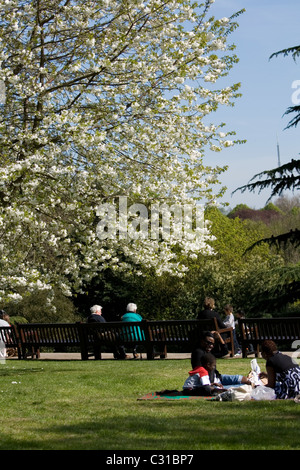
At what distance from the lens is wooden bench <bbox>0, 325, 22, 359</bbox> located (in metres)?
15.5

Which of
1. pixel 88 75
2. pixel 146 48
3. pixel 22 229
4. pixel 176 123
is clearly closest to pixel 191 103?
pixel 176 123

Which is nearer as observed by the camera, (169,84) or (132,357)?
(169,84)

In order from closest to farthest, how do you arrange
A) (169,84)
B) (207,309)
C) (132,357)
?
(169,84)
(207,309)
(132,357)

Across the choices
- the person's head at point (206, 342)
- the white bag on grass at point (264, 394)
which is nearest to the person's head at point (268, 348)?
the white bag on grass at point (264, 394)

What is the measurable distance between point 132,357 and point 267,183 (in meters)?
5.48

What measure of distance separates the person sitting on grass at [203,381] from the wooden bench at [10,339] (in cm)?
749

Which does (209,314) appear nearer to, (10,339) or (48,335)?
(48,335)

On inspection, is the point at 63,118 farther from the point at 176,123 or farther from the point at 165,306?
the point at 165,306

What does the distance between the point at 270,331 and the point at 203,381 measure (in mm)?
5494

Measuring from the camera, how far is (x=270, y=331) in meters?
13.8

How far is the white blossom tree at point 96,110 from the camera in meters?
11.0

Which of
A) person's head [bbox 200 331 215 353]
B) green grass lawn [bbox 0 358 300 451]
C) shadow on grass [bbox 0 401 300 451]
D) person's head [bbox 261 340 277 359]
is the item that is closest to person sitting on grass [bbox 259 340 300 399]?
person's head [bbox 261 340 277 359]

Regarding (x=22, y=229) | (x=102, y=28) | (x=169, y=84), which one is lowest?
(x=22, y=229)

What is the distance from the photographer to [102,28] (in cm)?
1169
